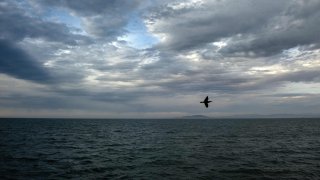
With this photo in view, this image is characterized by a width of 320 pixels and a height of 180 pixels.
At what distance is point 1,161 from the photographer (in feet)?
114

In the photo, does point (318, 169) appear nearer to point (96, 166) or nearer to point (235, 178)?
point (235, 178)

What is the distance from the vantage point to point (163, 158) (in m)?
38.0

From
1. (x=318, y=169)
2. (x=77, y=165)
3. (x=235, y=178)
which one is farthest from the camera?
(x=77, y=165)

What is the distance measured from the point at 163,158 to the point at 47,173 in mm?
14349

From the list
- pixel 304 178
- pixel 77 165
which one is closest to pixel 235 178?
pixel 304 178

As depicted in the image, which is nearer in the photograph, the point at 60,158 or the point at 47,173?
the point at 47,173

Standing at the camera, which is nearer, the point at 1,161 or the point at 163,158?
the point at 1,161

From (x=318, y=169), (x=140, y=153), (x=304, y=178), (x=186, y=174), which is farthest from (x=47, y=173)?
(x=318, y=169)

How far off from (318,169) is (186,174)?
45.6ft

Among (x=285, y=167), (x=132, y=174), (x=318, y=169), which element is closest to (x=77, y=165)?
(x=132, y=174)

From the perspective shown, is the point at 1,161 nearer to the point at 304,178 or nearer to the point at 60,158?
the point at 60,158

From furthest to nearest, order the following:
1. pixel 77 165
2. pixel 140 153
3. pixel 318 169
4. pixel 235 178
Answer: pixel 140 153, pixel 77 165, pixel 318 169, pixel 235 178

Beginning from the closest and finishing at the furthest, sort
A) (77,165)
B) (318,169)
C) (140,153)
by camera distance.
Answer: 1. (318,169)
2. (77,165)
3. (140,153)

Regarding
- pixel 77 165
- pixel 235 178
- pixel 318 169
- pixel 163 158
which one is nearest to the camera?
pixel 235 178
